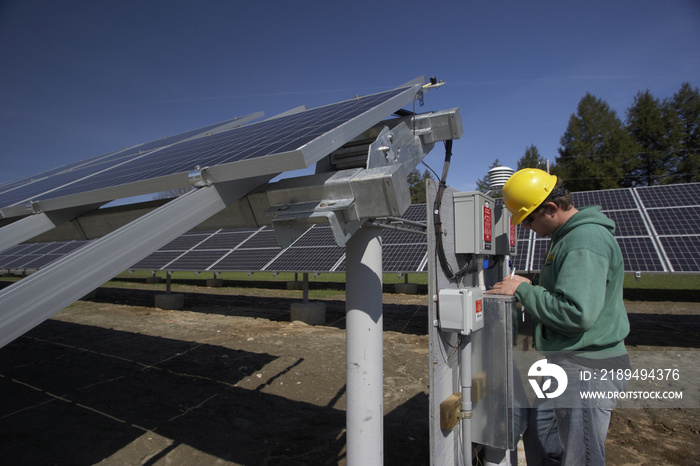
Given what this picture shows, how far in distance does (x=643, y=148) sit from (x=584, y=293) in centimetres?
3652

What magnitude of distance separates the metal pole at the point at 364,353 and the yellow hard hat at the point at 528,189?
881 millimetres

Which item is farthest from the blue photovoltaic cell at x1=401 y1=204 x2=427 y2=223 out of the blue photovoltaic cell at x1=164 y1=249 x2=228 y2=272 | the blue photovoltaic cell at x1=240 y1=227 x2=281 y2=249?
the blue photovoltaic cell at x1=164 y1=249 x2=228 y2=272

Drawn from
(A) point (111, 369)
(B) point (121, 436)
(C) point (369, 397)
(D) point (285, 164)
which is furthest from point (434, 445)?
(A) point (111, 369)

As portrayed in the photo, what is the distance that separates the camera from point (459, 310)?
2.34 metres

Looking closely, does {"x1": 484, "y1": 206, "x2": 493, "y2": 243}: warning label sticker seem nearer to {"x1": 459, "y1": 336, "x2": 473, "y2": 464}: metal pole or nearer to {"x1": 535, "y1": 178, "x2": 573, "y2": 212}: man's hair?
{"x1": 535, "y1": 178, "x2": 573, "y2": 212}: man's hair

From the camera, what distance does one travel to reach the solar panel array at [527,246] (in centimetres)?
800

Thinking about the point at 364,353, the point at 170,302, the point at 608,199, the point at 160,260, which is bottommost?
the point at 170,302

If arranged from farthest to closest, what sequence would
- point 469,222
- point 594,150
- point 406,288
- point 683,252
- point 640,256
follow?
point 594,150 < point 406,288 < point 640,256 < point 683,252 < point 469,222

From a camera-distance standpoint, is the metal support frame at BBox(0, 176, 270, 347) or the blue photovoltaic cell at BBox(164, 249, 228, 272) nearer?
the metal support frame at BBox(0, 176, 270, 347)

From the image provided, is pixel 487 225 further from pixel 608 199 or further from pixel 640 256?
pixel 608 199

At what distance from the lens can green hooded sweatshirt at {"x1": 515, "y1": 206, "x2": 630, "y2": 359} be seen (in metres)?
1.99

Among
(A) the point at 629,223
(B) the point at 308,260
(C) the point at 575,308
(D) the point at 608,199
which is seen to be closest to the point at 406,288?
(B) the point at 308,260

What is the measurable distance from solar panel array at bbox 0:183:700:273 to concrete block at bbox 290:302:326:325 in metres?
1.07

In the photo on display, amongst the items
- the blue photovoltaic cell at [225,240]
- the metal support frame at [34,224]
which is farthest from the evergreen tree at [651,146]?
the metal support frame at [34,224]
